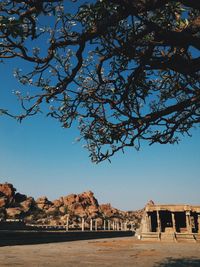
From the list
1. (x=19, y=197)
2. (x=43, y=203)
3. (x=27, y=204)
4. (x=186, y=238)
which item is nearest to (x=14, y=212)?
(x=27, y=204)

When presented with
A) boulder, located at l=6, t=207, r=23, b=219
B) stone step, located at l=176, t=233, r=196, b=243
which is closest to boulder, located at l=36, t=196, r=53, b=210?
boulder, located at l=6, t=207, r=23, b=219

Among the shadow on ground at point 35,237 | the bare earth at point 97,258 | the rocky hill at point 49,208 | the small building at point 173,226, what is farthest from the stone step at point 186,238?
the rocky hill at point 49,208

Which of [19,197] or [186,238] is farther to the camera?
[19,197]

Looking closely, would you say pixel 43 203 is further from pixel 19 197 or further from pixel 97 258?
pixel 97 258

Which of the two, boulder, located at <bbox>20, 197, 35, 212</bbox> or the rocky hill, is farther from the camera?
boulder, located at <bbox>20, 197, 35, 212</bbox>

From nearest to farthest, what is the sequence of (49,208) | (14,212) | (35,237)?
(35,237), (14,212), (49,208)

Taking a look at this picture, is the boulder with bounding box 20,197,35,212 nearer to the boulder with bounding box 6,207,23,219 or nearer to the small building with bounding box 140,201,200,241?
the boulder with bounding box 6,207,23,219

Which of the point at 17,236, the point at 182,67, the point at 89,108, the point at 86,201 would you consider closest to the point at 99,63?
the point at 182,67

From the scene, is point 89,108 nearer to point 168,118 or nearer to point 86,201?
point 168,118

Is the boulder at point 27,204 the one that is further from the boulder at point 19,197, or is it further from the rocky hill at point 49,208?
the boulder at point 19,197

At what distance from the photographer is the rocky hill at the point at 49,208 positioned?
302ft

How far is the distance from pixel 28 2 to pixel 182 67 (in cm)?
411

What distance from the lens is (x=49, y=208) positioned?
368 ft

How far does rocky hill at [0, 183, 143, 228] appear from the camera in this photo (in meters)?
92.1
